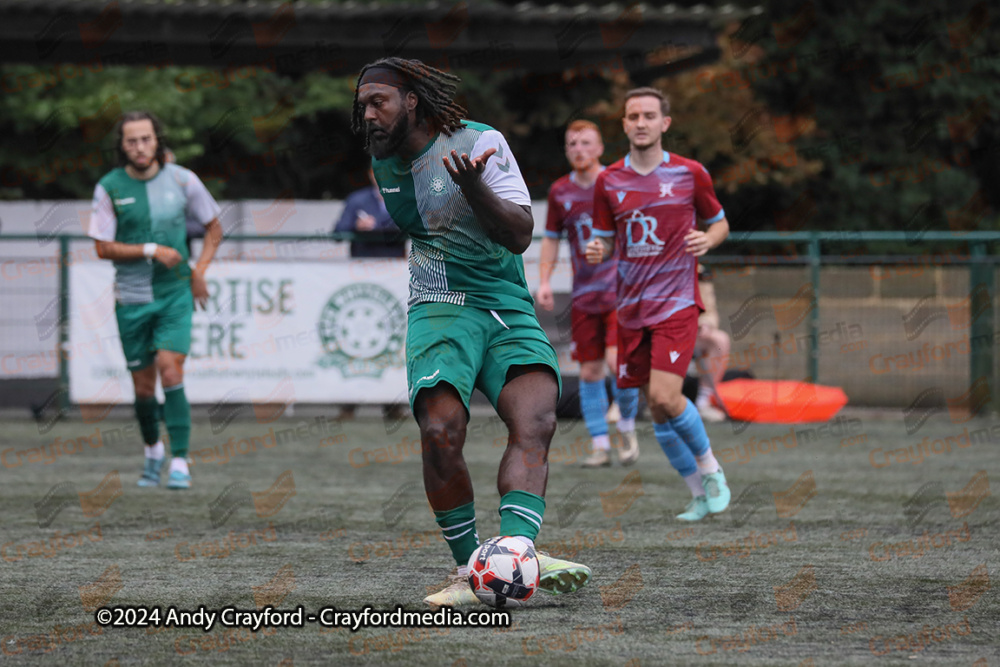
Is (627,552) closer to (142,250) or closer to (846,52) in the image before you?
(142,250)

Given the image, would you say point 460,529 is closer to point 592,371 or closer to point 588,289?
point 588,289

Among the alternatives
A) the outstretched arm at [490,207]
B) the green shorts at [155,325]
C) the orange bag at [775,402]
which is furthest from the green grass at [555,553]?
the orange bag at [775,402]

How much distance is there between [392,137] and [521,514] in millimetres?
1343

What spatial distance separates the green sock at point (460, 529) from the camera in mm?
5043

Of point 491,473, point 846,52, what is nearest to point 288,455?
point 491,473

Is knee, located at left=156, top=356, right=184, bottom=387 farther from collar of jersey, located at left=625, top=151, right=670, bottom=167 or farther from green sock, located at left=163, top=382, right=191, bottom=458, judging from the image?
collar of jersey, located at left=625, top=151, right=670, bottom=167

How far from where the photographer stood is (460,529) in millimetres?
5074

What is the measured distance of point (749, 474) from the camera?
9.98m

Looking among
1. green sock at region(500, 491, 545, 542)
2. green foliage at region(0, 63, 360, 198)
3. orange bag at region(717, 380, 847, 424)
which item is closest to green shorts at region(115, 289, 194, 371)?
green sock at region(500, 491, 545, 542)

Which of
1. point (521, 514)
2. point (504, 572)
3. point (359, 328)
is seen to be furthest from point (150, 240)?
point (359, 328)

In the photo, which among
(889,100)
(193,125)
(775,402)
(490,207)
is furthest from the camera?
(889,100)

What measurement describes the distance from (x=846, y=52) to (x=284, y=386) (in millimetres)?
14513

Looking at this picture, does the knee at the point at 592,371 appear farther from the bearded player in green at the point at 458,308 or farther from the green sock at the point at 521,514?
the green sock at the point at 521,514

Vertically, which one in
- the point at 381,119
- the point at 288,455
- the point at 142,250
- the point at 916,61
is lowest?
the point at 288,455
